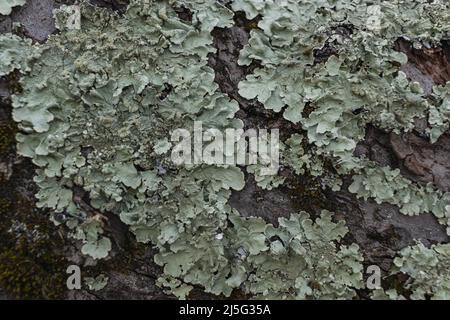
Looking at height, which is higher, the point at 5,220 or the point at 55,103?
the point at 55,103

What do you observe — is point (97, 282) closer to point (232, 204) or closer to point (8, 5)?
point (232, 204)

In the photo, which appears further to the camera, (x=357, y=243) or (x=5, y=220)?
(x=357, y=243)

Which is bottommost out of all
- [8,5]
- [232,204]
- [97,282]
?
[97,282]

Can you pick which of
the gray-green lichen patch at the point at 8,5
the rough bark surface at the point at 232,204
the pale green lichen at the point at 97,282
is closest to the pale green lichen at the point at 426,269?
the rough bark surface at the point at 232,204

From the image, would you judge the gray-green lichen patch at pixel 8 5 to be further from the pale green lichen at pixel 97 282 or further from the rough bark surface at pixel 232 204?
the pale green lichen at pixel 97 282

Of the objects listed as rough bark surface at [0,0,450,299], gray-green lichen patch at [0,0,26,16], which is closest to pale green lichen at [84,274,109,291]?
rough bark surface at [0,0,450,299]

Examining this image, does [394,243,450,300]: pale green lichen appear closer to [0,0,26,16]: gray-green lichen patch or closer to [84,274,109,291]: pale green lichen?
[84,274,109,291]: pale green lichen

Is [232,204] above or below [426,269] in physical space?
above

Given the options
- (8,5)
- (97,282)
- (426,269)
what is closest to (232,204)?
(97,282)

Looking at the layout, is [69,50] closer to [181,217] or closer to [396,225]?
[181,217]
